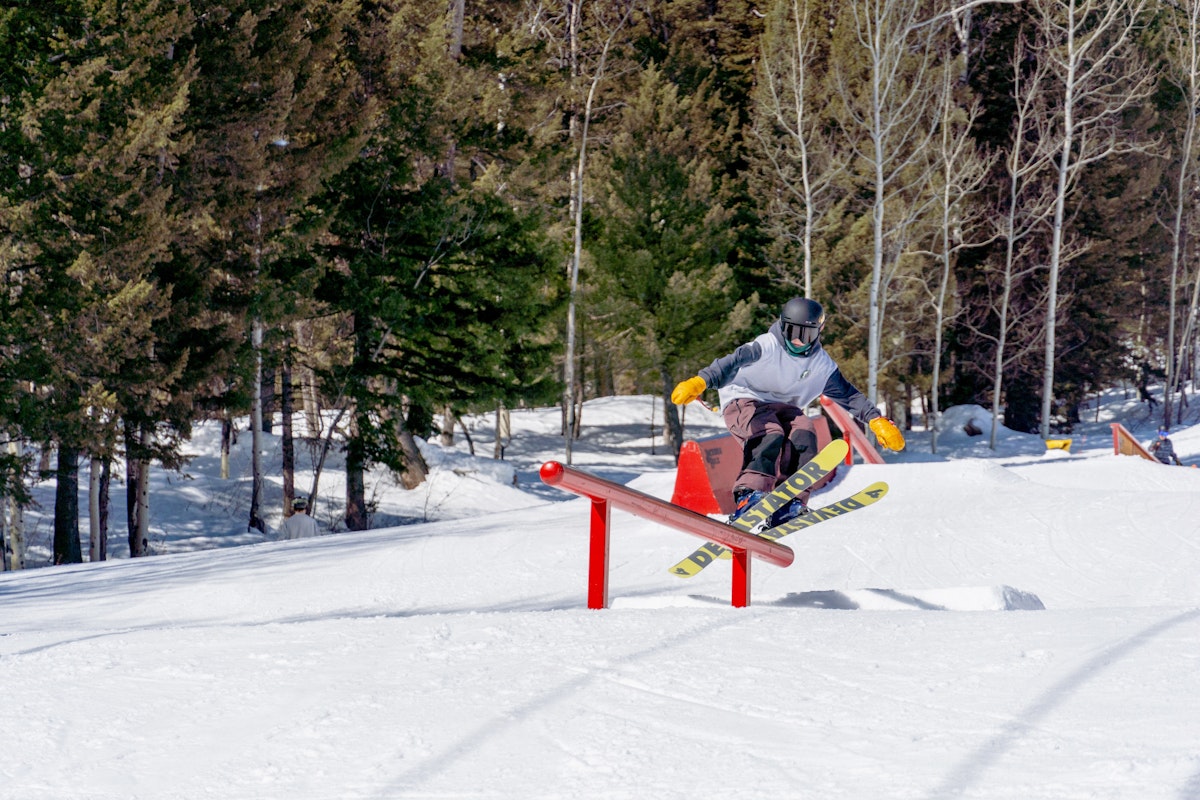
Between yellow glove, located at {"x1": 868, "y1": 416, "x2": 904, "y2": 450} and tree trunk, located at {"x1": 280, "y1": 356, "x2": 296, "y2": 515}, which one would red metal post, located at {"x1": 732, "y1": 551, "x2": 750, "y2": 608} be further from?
tree trunk, located at {"x1": 280, "y1": 356, "x2": 296, "y2": 515}

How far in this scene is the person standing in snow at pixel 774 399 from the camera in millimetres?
6793

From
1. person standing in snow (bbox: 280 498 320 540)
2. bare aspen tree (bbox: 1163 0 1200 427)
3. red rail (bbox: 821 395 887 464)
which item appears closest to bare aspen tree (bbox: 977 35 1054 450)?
bare aspen tree (bbox: 1163 0 1200 427)

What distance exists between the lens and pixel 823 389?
700cm

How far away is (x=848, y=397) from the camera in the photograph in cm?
713

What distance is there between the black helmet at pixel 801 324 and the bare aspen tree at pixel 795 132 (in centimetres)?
1965

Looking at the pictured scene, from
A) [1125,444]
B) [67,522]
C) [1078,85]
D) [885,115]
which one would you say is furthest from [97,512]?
[1078,85]

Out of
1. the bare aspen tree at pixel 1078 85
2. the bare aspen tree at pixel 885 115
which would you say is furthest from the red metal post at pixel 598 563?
the bare aspen tree at pixel 1078 85

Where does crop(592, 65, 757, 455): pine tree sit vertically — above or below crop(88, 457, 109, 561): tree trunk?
above

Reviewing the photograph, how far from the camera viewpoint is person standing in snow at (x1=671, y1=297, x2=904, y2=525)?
6793mm

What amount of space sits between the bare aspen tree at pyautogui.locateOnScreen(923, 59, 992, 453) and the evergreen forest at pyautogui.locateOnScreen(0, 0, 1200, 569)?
0.19 m

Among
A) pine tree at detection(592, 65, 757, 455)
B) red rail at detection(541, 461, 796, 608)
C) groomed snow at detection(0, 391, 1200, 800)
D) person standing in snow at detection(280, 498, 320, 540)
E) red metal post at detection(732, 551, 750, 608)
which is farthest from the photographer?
pine tree at detection(592, 65, 757, 455)

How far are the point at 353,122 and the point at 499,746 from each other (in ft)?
61.2

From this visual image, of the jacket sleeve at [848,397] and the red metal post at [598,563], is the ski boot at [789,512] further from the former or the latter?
the red metal post at [598,563]

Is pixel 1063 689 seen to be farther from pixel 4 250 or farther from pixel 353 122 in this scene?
pixel 353 122
